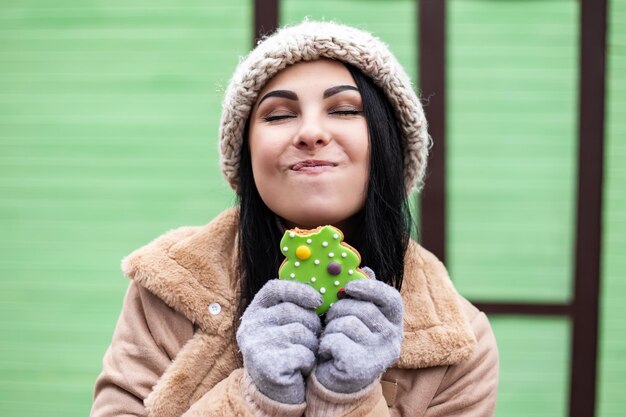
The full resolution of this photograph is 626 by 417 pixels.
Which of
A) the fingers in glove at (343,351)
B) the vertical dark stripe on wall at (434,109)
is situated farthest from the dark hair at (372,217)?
the vertical dark stripe on wall at (434,109)

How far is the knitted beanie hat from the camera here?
4.94ft

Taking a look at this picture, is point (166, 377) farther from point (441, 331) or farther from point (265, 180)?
point (441, 331)

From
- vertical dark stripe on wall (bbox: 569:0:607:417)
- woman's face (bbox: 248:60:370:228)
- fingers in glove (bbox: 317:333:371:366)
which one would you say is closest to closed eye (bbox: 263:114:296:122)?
woman's face (bbox: 248:60:370:228)

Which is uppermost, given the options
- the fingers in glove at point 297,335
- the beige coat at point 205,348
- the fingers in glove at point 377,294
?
the fingers in glove at point 377,294

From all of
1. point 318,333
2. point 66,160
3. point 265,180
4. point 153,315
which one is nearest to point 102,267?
point 66,160

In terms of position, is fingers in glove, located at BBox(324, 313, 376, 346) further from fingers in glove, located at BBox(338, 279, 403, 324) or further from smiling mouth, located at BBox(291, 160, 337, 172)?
smiling mouth, located at BBox(291, 160, 337, 172)

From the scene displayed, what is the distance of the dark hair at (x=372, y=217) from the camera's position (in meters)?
1.54

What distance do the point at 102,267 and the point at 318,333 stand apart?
1.70m

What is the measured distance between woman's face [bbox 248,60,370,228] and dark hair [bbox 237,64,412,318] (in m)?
0.04

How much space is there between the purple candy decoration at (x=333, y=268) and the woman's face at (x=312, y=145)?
18 centimetres

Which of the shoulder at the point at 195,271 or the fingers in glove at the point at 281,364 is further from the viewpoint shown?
the shoulder at the point at 195,271

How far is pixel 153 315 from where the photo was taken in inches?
62.3

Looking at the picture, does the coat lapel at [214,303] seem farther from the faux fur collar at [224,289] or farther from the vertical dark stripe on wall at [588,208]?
the vertical dark stripe on wall at [588,208]

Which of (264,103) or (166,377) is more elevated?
(264,103)
